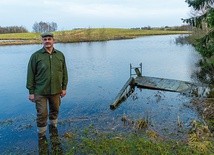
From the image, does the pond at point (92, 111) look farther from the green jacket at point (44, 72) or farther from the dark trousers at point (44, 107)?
the green jacket at point (44, 72)

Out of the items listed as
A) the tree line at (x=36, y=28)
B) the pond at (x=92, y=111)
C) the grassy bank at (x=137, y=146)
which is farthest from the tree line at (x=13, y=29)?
the grassy bank at (x=137, y=146)

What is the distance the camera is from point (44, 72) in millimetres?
7508

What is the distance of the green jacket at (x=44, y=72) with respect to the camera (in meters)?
7.45

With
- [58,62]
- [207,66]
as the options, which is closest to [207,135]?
[58,62]

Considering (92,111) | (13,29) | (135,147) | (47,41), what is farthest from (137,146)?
(13,29)

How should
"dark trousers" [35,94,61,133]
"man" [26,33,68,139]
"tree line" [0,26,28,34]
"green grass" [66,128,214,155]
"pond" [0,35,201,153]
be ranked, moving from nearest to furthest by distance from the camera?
"green grass" [66,128,214,155]
"man" [26,33,68,139]
"dark trousers" [35,94,61,133]
"pond" [0,35,201,153]
"tree line" [0,26,28,34]

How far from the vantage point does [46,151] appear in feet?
23.0

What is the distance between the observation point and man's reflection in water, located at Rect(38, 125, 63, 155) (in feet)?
22.7

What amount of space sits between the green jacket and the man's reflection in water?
1205mm

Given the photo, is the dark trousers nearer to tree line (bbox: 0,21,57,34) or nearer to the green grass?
the green grass

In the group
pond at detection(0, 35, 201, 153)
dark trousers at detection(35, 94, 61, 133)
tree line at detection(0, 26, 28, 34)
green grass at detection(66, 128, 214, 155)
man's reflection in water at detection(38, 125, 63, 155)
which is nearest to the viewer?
green grass at detection(66, 128, 214, 155)

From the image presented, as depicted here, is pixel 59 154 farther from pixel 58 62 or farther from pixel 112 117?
pixel 112 117

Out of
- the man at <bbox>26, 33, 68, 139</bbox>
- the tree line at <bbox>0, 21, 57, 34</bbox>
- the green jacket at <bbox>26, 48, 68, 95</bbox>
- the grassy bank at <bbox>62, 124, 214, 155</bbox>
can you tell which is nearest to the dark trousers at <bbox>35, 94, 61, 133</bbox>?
the man at <bbox>26, 33, 68, 139</bbox>

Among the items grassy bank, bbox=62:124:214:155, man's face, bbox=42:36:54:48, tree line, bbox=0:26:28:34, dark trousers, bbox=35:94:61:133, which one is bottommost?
grassy bank, bbox=62:124:214:155
